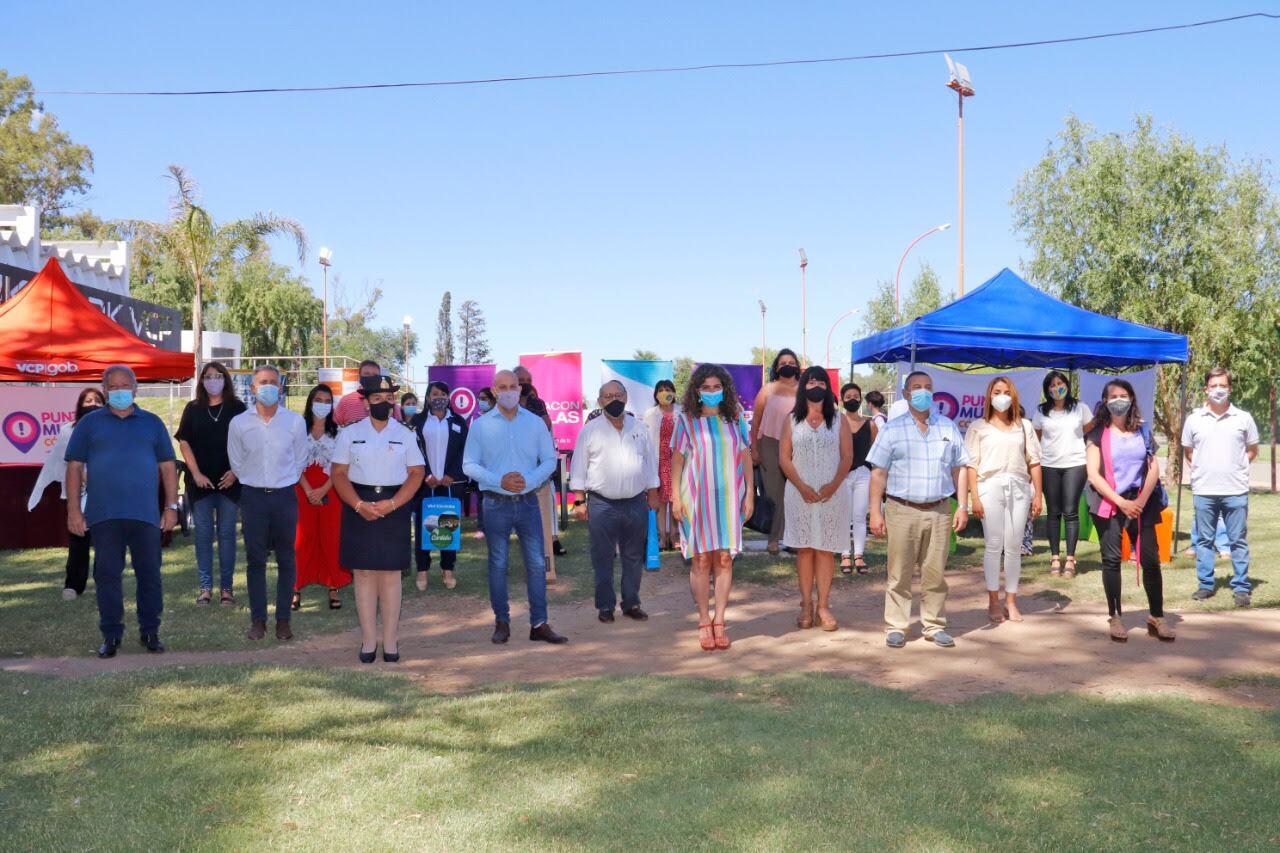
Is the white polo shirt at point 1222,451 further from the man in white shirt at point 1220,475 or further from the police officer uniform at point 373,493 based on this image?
the police officer uniform at point 373,493

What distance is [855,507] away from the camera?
36.1ft

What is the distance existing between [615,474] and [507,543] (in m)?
1.05

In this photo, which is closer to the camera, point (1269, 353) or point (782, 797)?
point (782, 797)

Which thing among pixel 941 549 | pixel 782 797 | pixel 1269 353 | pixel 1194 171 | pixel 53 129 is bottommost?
pixel 782 797

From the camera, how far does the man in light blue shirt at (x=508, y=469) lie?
24.9 feet

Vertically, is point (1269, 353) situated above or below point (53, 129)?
below

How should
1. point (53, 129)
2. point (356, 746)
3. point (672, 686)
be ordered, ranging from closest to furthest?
point (356, 746) → point (672, 686) → point (53, 129)

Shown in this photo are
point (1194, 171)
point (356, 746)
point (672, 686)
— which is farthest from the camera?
point (1194, 171)

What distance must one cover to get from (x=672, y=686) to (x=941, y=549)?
2.27 meters

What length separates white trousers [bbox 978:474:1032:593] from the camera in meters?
8.39

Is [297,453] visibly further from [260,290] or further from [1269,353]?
[260,290]

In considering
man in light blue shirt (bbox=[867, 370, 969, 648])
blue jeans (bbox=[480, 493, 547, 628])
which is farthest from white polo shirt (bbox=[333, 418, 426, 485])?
man in light blue shirt (bbox=[867, 370, 969, 648])

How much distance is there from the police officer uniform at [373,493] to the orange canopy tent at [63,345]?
546 cm

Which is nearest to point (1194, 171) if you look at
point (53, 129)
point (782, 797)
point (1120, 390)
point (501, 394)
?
point (1120, 390)
